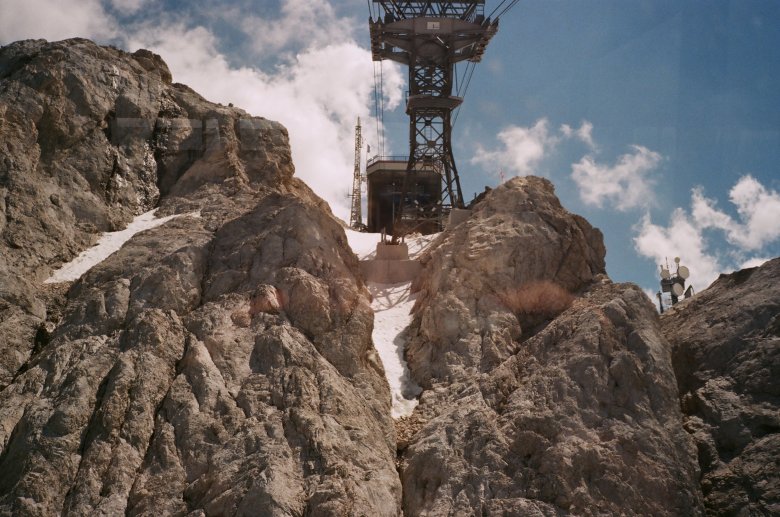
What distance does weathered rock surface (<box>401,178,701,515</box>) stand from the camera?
19.2m

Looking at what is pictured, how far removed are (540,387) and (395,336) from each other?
6704 millimetres

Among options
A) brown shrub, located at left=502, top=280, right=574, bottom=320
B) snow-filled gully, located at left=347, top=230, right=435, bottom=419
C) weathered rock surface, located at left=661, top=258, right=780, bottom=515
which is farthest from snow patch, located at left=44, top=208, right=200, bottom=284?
weathered rock surface, located at left=661, top=258, right=780, bottom=515

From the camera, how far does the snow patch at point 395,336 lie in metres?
23.9

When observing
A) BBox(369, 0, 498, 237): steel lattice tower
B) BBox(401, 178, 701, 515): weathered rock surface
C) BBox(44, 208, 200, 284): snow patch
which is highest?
BBox(369, 0, 498, 237): steel lattice tower

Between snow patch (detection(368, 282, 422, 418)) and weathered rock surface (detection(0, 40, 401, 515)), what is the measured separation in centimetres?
74

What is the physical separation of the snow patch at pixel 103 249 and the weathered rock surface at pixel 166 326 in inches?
16.0

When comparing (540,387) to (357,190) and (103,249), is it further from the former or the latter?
(357,190)

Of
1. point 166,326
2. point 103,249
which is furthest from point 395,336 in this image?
point 103,249

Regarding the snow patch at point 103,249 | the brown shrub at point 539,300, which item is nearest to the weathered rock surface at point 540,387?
the brown shrub at point 539,300

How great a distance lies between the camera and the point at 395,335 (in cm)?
2716

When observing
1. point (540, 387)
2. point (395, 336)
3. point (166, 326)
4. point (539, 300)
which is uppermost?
point (539, 300)

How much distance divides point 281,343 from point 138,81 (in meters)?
18.3

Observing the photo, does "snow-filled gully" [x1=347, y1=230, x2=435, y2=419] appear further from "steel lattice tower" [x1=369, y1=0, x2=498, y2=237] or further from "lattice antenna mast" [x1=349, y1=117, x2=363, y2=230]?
"lattice antenna mast" [x1=349, y1=117, x2=363, y2=230]

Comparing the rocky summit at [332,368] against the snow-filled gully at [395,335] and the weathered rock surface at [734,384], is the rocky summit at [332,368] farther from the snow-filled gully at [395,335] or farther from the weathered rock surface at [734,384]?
the snow-filled gully at [395,335]
